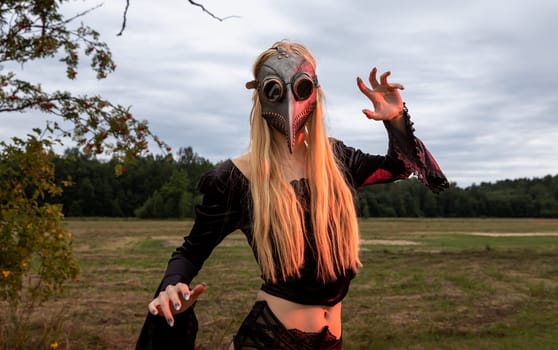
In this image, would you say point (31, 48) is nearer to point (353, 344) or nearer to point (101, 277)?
point (353, 344)

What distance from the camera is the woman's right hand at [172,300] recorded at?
2.08 m

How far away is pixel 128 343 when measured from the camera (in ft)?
27.4

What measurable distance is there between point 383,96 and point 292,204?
0.64 metres

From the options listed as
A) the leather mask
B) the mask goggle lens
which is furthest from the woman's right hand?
the mask goggle lens

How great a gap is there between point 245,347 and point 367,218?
8284 centimetres

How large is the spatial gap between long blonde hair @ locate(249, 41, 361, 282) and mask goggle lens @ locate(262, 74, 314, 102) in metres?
0.12

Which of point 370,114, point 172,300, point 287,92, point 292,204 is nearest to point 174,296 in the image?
point 172,300

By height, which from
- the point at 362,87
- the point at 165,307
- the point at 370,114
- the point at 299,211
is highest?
the point at 362,87

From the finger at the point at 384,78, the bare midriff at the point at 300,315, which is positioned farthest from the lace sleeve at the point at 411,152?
the bare midriff at the point at 300,315

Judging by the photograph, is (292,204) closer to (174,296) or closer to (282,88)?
(282,88)

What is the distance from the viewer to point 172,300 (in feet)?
6.87

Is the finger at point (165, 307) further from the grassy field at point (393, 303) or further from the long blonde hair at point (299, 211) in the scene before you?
the grassy field at point (393, 303)

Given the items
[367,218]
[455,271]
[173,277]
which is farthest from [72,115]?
[367,218]

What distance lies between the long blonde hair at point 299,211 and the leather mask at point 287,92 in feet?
0.23
